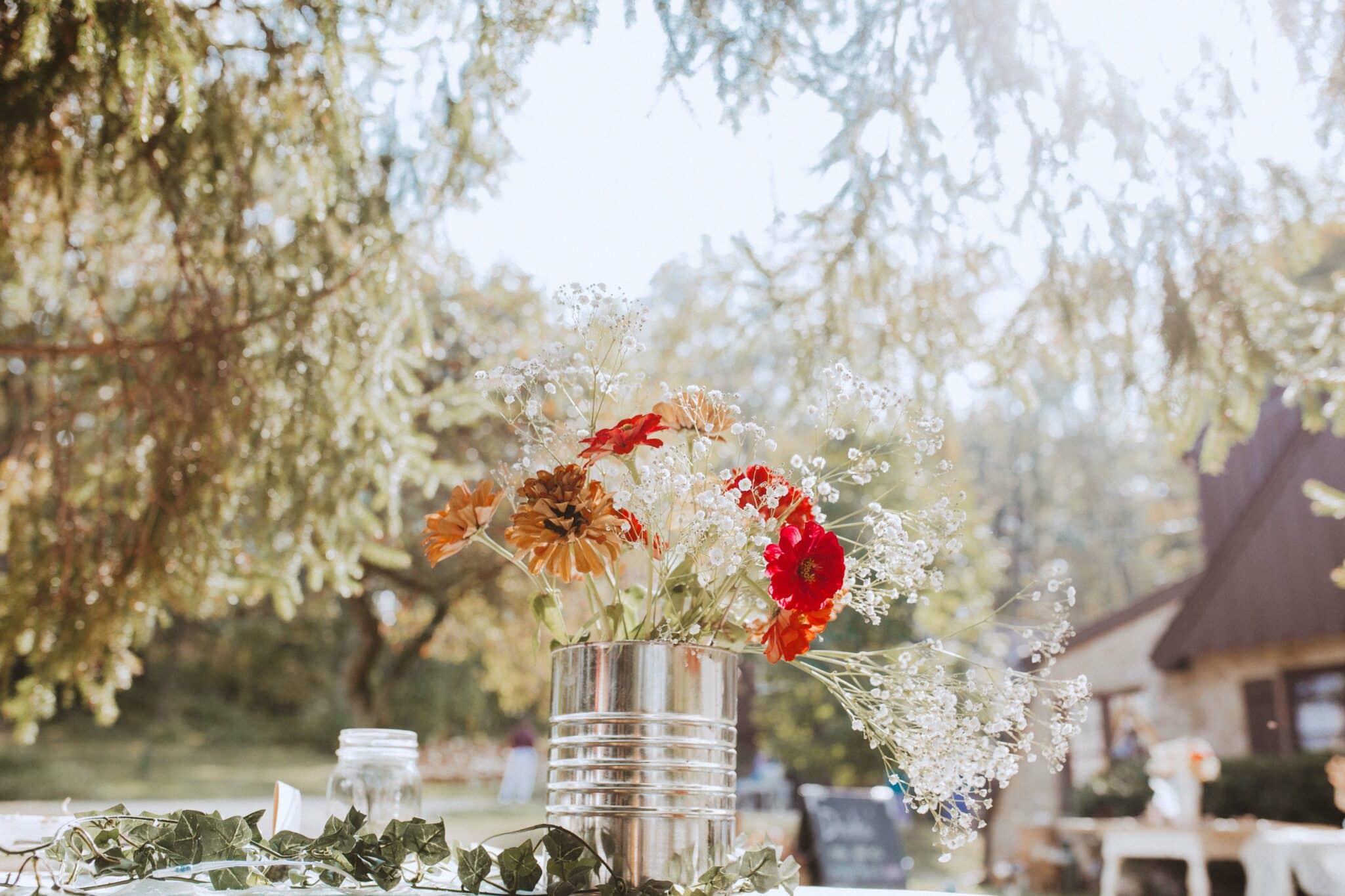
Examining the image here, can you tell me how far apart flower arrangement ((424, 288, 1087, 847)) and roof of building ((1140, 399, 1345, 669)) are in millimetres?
6496

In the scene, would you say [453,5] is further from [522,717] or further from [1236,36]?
[522,717]

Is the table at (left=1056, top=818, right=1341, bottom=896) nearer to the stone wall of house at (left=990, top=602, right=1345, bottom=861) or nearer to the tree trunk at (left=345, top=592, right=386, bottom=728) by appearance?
the stone wall of house at (left=990, top=602, right=1345, bottom=861)

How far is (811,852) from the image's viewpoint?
6027 millimetres

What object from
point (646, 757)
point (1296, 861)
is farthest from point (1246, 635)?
point (646, 757)

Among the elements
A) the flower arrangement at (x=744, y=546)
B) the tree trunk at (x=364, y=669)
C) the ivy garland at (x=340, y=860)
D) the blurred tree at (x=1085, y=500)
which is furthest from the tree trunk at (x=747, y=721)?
the blurred tree at (x=1085, y=500)

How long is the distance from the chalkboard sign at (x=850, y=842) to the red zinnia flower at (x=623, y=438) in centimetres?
537

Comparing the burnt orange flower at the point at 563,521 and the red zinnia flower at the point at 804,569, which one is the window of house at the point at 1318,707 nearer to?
the red zinnia flower at the point at 804,569

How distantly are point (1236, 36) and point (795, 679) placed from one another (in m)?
6.22

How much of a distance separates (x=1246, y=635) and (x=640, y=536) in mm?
8029

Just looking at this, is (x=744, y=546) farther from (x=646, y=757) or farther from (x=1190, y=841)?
(x=1190, y=841)

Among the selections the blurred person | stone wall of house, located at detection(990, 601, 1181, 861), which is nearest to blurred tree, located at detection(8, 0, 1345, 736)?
stone wall of house, located at detection(990, 601, 1181, 861)

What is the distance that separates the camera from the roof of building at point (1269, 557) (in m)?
7.00

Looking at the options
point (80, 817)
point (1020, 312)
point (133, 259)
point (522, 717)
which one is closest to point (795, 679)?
point (1020, 312)

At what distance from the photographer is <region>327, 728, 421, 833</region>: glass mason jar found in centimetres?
120
